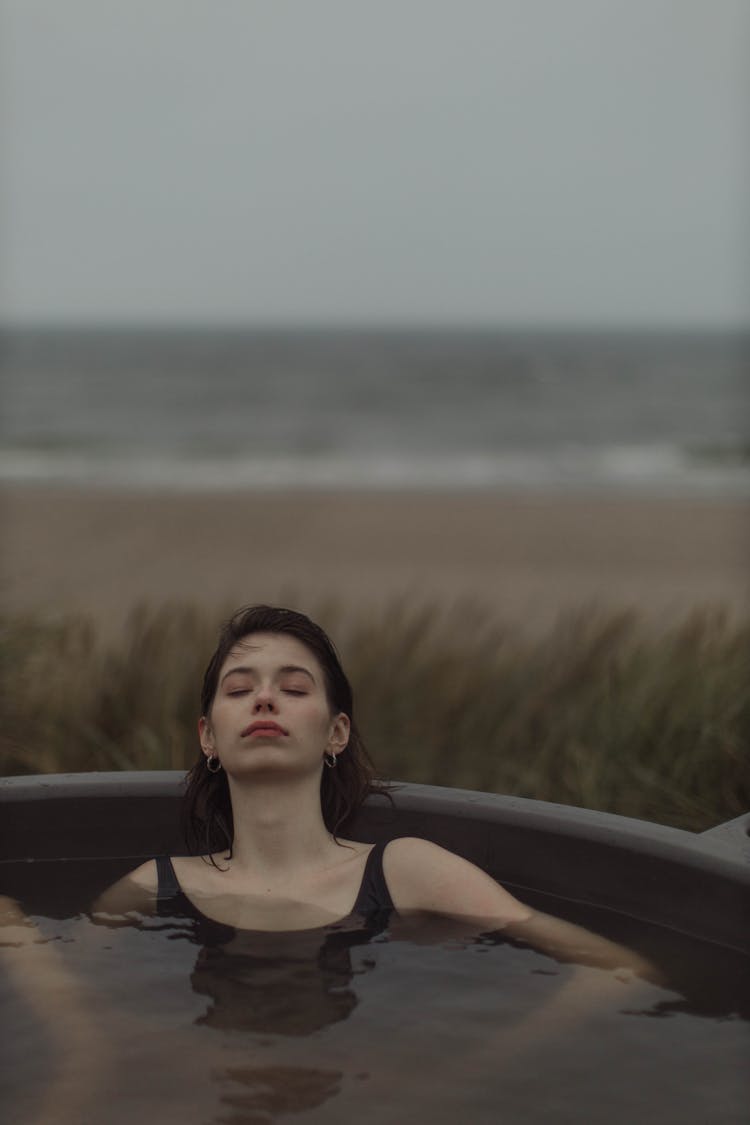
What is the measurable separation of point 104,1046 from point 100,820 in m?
0.73

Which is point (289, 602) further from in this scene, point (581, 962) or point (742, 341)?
point (742, 341)

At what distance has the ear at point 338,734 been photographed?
104 inches

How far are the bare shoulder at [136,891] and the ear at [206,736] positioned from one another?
0.87 feet

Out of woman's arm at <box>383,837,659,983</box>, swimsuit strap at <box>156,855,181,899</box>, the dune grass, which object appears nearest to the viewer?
woman's arm at <box>383,837,659,983</box>

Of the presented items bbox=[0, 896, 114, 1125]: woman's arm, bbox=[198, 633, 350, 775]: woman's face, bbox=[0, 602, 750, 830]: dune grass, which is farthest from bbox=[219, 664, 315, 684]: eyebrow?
bbox=[0, 602, 750, 830]: dune grass

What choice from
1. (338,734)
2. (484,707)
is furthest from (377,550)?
(338,734)

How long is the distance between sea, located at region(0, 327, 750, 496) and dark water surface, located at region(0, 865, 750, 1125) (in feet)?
55.4

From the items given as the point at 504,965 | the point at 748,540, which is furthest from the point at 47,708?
the point at 748,540

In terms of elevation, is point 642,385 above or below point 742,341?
below

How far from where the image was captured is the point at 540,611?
30.2ft

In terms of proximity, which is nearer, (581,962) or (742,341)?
(581,962)

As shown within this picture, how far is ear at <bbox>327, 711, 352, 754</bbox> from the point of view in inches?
104

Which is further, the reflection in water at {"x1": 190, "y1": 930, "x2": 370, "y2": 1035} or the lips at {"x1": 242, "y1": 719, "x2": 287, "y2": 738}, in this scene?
the lips at {"x1": 242, "y1": 719, "x2": 287, "y2": 738}

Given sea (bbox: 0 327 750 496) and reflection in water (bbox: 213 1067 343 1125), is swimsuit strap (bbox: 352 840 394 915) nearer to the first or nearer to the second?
reflection in water (bbox: 213 1067 343 1125)
